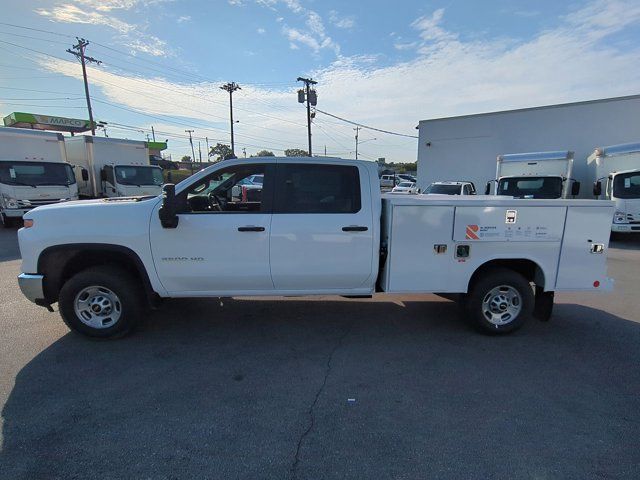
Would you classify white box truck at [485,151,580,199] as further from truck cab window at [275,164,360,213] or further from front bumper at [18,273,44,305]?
front bumper at [18,273,44,305]

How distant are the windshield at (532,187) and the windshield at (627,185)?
6.00 ft

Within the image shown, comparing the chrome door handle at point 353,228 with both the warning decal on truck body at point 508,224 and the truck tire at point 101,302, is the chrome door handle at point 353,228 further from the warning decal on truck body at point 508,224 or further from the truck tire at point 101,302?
the truck tire at point 101,302

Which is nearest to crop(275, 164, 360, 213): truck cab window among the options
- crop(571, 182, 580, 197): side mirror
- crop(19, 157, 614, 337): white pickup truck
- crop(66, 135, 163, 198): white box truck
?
crop(19, 157, 614, 337): white pickup truck

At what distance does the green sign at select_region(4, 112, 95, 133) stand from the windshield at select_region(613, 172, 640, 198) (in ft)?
133

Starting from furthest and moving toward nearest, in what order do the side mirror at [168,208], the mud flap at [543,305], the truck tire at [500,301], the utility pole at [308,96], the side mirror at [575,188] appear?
the utility pole at [308,96], the side mirror at [575,188], the mud flap at [543,305], the truck tire at [500,301], the side mirror at [168,208]

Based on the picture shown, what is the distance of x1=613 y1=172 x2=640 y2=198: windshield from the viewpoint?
1066 cm

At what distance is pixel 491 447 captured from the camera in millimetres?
2518

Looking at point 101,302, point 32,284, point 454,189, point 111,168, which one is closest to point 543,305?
point 101,302

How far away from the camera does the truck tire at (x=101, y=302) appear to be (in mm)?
3877

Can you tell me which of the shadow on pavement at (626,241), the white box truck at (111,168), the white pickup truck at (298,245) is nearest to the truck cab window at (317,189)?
the white pickup truck at (298,245)

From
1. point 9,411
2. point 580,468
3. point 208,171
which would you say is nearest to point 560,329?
point 580,468

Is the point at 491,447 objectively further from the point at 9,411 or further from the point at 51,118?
the point at 51,118

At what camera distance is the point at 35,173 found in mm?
12594

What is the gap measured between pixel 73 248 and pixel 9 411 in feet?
Answer: 5.19
